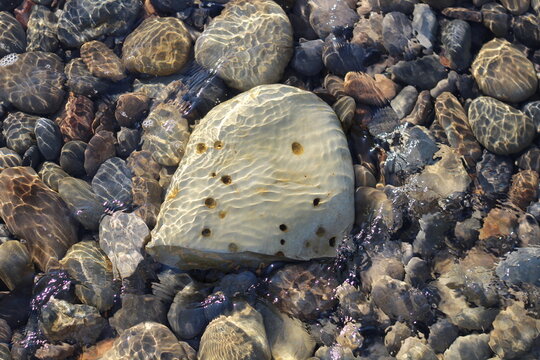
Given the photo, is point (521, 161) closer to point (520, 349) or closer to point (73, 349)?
point (520, 349)

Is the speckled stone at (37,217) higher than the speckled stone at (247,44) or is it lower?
lower

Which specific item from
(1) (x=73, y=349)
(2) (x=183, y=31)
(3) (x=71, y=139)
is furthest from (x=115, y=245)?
(2) (x=183, y=31)

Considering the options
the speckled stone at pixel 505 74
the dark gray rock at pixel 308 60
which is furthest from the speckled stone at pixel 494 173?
the dark gray rock at pixel 308 60

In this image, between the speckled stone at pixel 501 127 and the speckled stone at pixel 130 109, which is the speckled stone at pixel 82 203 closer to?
the speckled stone at pixel 130 109

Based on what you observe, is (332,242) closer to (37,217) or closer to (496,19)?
(496,19)

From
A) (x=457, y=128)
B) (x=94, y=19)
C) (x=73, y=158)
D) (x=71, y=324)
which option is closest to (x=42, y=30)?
(x=94, y=19)

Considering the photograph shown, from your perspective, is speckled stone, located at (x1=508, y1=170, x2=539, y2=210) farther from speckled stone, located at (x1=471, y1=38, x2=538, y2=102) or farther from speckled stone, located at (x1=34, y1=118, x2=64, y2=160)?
speckled stone, located at (x1=34, y1=118, x2=64, y2=160)

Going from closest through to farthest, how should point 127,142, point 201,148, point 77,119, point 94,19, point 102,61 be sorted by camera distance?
1. point 201,148
2. point 127,142
3. point 77,119
4. point 102,61
5. point 94,19
